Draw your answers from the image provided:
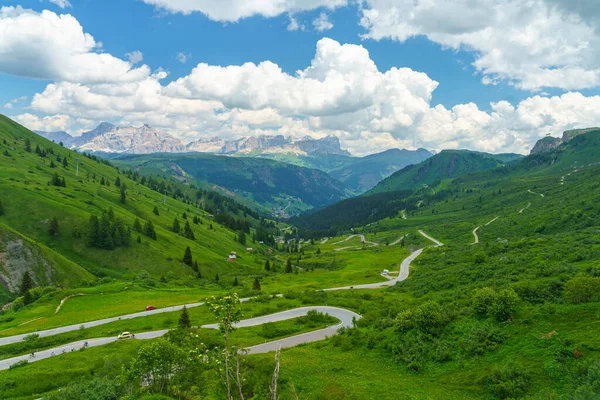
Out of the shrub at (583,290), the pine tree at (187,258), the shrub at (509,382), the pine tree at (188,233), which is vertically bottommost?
the pine tree at (187,258)

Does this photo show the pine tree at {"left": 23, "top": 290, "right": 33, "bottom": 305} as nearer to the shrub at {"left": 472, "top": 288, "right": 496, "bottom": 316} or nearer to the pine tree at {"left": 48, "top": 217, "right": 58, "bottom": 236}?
the pine tree at {"left": 48, "top": 217, "right": 58, "bottom": 236}

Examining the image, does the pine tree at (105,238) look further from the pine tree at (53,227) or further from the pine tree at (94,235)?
the pine tree at (53,227)

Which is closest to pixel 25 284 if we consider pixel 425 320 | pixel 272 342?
pixel 272 342

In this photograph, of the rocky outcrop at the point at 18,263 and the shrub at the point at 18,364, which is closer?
the shrub at the point at 18,364

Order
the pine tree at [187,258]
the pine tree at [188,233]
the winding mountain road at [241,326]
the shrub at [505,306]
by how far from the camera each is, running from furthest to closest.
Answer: the pine tree at [188,233] → the pine tree at [187,258] → the winding mountain road at [241,326] → the shrub at [505,306]

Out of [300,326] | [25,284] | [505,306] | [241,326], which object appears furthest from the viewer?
[25,284]

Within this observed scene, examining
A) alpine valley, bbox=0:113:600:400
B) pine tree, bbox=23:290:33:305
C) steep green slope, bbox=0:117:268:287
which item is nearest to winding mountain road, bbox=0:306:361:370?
alpine valley, bbox=0:113:600:400

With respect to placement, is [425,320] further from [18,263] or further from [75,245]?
[75,245]

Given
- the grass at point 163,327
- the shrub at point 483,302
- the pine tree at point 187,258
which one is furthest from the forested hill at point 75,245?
the shrub at point 483,302

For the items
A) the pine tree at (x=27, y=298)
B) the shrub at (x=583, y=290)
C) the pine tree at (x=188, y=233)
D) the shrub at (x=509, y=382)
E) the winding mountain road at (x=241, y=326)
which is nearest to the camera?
the shrub at (x=509, y=382)

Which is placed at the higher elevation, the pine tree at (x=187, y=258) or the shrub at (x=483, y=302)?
the shrub at (x=483, y=302)

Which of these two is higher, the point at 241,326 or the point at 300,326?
the point at 241,326

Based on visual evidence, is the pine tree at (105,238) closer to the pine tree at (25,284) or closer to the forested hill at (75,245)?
the forested hill at (75,245)

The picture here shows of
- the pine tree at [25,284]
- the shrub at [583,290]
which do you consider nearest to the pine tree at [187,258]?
the pine tree at [25,284]
